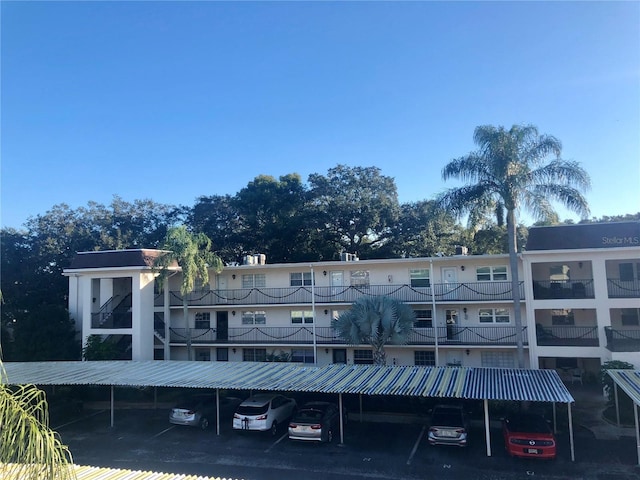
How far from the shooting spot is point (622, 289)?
22688mm

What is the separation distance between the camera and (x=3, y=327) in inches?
1325

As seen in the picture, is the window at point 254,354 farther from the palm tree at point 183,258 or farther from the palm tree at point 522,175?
the palm tree at point 522,175

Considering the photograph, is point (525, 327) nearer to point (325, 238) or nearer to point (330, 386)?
point (330, 386)

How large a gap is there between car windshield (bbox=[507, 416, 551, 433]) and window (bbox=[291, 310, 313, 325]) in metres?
15.1

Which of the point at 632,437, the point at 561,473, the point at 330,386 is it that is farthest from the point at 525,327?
the point at 330,386

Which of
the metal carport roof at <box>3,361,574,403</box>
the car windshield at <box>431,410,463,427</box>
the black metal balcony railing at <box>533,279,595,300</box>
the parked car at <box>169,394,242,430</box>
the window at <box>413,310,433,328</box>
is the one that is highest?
the black metal balcony railing at <box>533,279,595,300</box>

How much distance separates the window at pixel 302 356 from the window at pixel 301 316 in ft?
6.04

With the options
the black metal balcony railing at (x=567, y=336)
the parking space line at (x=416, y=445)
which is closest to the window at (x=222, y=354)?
the parking space line at (x=416, y=445)

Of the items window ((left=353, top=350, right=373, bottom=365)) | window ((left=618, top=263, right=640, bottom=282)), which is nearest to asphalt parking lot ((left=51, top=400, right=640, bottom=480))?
window ((left=353, top=350, right=373, bottom=365))

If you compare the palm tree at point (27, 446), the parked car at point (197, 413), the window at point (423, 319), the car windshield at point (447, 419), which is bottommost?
the parked car at point (197, 413)

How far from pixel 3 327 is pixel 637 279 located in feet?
136

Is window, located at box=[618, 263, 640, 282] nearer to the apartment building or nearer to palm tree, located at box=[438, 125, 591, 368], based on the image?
the apartment building

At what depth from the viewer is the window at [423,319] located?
89.9 feet

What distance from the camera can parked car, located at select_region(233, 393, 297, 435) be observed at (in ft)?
58.2
